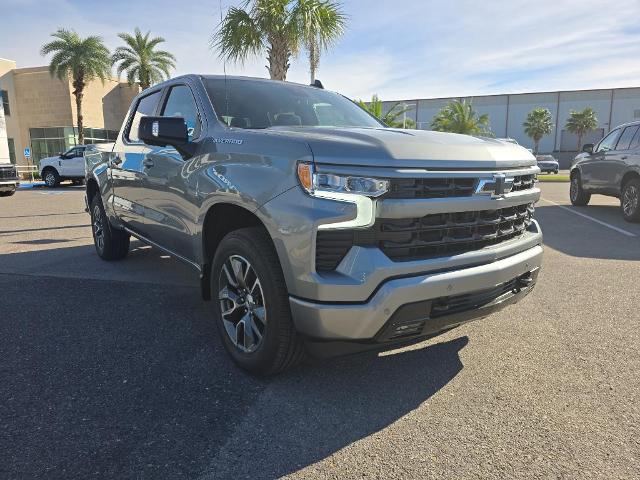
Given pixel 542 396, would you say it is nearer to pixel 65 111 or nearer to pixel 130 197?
pixel 130 197

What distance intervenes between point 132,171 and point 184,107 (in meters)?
1.02

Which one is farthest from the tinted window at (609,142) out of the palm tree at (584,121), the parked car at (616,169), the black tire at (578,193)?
the palm tree at (584,121)

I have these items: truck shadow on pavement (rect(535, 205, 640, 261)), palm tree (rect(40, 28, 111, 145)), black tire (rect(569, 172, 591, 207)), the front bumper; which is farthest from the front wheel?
the front bumper

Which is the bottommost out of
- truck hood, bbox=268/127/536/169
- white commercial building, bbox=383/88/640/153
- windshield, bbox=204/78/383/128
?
truck hood, bbox=268/127/536/169

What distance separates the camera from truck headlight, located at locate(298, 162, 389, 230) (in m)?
2.35

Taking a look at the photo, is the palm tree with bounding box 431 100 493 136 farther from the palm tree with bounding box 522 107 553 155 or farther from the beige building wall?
the palm tree with bounding box 522 107 553 155

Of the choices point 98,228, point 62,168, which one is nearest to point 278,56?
point 98,228

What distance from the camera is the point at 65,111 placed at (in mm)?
37938

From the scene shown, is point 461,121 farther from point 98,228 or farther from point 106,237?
point 106,237

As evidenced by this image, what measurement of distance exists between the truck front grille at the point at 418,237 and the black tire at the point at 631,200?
7.89 meters

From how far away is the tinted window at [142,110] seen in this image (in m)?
A: 4.58

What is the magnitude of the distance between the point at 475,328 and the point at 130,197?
131 inches

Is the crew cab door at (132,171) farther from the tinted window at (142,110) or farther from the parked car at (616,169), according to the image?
the parked car at (616,169)

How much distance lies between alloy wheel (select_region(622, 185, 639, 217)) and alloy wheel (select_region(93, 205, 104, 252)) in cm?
912
